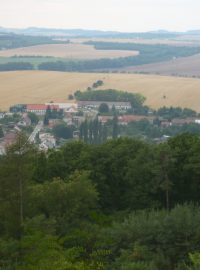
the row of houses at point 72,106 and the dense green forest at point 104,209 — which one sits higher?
the dense green forest at point 104,209

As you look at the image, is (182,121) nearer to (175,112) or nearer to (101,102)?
(175,112)

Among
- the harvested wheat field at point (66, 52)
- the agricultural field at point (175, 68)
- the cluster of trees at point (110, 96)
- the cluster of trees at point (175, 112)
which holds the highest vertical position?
the harvested wheat field at point (66, 52)

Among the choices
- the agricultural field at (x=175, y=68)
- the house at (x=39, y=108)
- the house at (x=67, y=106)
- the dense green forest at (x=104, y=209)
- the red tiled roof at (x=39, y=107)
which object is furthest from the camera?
the agricultural field at (x=175, y=68)

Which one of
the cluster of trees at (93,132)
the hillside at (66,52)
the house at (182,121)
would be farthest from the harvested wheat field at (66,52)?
the cluster of trees at (93,132)

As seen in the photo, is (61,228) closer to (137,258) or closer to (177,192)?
(137,258)

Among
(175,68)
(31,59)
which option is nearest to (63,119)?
(175,68)

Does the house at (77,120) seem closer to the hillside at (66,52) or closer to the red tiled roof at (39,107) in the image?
the red tiled roof at (39,107)
